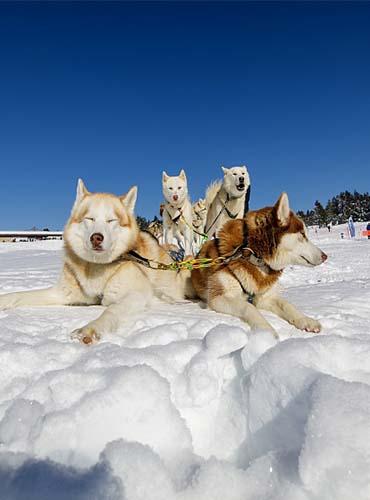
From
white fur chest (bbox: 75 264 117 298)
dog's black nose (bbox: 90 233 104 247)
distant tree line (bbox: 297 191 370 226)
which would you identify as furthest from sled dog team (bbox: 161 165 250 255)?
distant tree line (bbox: 297 191 370 226)

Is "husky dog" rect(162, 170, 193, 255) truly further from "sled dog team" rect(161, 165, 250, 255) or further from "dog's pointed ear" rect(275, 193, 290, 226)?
"dog's pointed ear" rect(275, 193, 290, 226)

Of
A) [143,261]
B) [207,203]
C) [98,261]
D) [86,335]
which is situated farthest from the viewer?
[207,203]

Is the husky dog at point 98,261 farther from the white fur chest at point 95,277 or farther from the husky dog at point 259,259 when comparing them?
the husky dog at point 259,259

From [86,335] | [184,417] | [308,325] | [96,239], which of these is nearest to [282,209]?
[308,325]

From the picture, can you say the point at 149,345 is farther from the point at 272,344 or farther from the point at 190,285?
the point at 190,285

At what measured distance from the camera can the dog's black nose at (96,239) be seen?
2.88 m

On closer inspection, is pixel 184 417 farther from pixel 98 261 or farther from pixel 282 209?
pixel 282 209

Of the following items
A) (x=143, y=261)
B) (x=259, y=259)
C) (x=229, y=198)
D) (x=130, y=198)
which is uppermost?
(x=229, y=198)

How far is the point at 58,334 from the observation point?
2273mm

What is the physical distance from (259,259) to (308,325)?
0.79 metres

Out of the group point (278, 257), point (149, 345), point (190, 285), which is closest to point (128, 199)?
point (190, 285)

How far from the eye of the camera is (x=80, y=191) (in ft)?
10.8

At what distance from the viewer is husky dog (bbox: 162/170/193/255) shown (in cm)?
793

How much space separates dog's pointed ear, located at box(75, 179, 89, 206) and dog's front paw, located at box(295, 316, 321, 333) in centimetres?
211
